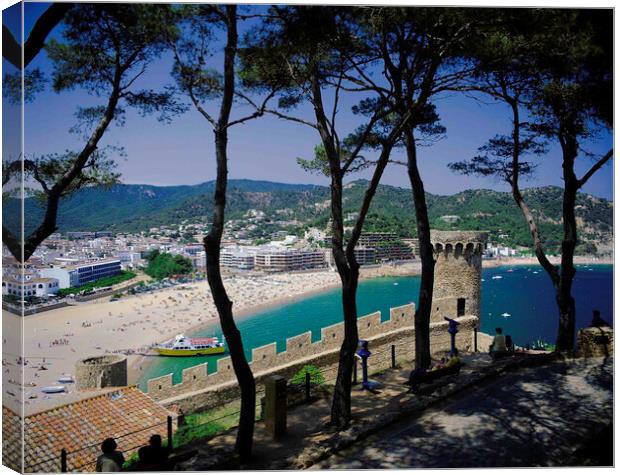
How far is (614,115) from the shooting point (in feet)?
12.0

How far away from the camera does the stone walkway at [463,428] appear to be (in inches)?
119

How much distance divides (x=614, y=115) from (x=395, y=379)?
3444 millimetres

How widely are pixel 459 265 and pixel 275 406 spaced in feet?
26.5

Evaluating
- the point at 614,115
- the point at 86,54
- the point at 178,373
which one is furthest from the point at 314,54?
the point at 178,373

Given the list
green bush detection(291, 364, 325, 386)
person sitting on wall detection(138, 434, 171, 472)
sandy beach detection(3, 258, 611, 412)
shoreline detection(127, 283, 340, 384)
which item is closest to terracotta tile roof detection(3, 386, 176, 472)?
person sitting on wall detection(138, 434, 171, 472)

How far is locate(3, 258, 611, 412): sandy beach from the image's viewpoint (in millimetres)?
18594

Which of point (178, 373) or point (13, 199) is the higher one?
point (13, 199)

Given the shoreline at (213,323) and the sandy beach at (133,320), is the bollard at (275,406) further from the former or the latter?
the shoreline at (213,323)

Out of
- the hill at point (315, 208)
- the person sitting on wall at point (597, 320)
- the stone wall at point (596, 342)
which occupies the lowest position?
the stone wall at point (596, 342)

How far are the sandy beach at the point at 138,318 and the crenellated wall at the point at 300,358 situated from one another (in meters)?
6.18

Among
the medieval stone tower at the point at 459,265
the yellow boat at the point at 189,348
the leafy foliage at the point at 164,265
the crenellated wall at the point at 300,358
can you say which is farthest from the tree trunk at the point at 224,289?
the leafy foliage at the point at 164,265

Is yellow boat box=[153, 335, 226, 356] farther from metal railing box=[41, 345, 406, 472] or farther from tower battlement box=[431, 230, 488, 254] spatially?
metal railing box=[41, 345, 406, 472]

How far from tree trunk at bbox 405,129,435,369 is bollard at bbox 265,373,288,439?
162 cm

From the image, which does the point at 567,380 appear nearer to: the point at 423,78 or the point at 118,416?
the point at 423,78
